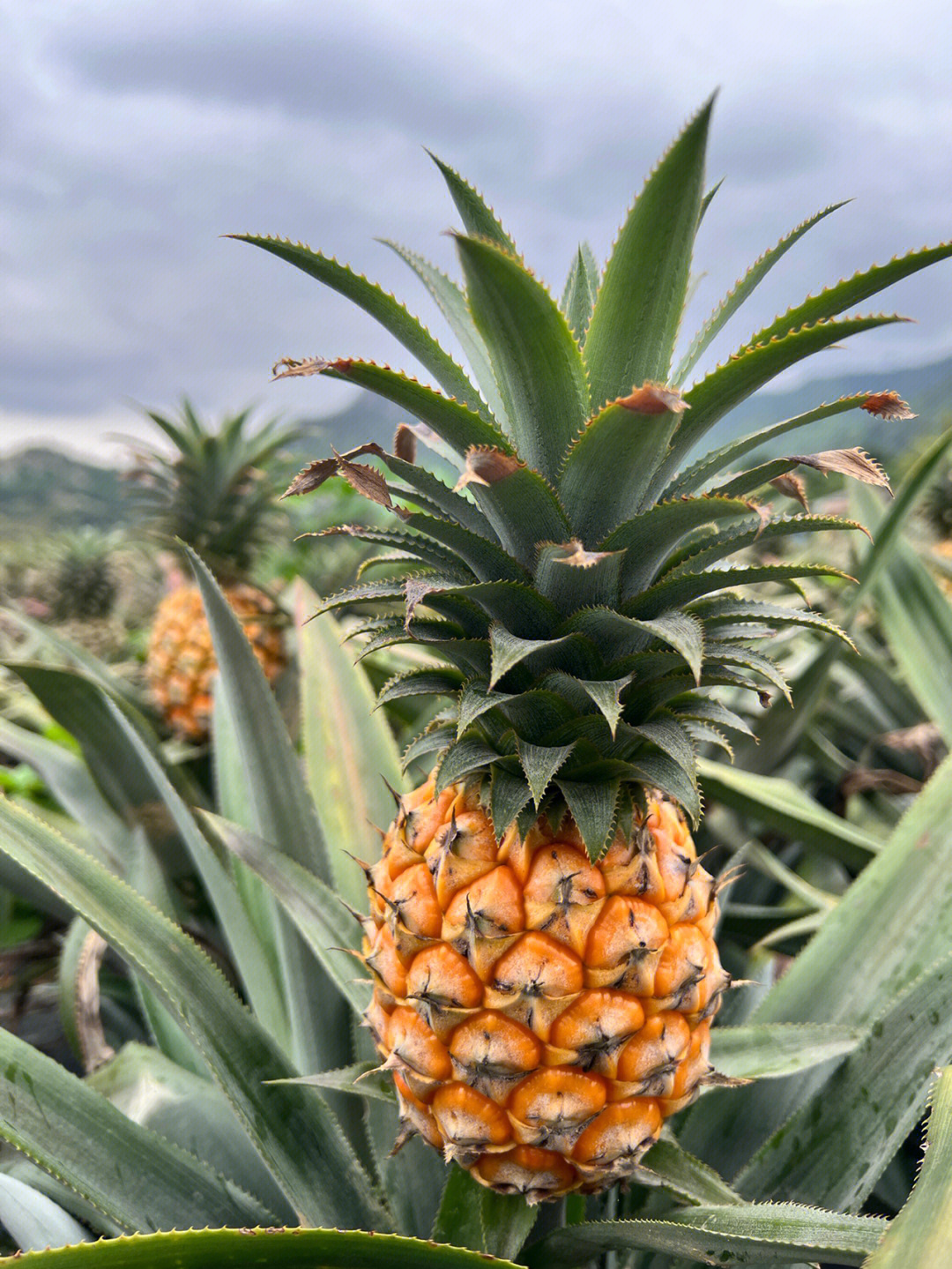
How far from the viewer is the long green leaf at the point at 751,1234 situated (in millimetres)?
589

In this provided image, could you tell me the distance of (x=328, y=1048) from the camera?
0.94 meters

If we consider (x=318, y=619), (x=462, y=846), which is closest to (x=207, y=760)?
(x=318, y=619)

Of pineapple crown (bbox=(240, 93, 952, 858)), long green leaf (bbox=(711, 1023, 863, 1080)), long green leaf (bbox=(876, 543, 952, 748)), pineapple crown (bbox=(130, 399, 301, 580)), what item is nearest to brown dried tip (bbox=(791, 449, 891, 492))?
pineapple crown (bbox=(240, 93, 952, 858))

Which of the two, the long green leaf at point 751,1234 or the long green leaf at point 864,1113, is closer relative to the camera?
Result: the long green leaf at point 751,1234

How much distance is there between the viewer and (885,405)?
650 mm

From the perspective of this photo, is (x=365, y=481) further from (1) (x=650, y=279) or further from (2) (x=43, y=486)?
(2) (x=43, y=486)

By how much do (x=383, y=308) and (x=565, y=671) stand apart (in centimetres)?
33

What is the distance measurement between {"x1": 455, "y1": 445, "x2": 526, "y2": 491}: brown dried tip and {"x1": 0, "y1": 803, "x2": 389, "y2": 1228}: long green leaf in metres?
0.49

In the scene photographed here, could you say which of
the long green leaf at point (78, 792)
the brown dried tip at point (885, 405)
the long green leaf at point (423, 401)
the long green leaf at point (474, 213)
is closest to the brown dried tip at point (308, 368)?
the long green leaf at point (423, 401)

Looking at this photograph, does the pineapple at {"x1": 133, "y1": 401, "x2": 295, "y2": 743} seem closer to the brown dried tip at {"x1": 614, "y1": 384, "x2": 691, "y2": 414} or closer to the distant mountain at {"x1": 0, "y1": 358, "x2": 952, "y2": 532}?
the distant mountain at {"x1": 0, "y1": 358, "x2": 952, "y2": 532}

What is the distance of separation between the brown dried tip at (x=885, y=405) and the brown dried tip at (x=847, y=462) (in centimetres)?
3

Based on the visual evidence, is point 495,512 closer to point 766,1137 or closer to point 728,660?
point 728,660

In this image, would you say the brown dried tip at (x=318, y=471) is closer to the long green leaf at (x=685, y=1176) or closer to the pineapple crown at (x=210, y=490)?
the long green leaf at (x=685, y=1176)

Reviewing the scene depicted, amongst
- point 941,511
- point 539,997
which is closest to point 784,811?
point 539,997
